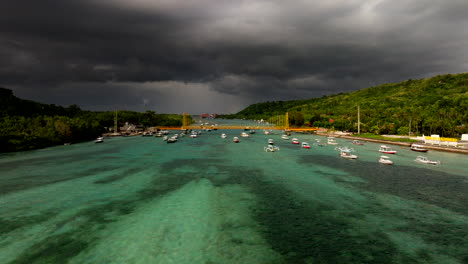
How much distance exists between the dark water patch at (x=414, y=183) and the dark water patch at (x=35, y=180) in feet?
183

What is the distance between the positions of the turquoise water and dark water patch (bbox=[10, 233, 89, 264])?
0.09 meters

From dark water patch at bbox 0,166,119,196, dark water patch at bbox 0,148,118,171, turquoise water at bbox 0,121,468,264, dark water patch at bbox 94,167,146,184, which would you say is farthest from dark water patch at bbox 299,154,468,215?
dark water patch at bbox 0,148,118,171

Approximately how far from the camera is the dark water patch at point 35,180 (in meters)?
40.8

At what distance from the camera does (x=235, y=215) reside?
28.8 metres

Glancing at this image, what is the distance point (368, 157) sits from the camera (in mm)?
69750

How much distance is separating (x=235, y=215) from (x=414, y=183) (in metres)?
35.8

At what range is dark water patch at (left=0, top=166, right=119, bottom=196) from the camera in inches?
1606

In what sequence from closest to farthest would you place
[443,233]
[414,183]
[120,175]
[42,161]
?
[443,233], [414,183], [120,175], [42,161]

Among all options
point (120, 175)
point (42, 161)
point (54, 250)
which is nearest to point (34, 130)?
point (42, 161)

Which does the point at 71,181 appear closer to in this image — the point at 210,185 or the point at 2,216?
the point at 2,216

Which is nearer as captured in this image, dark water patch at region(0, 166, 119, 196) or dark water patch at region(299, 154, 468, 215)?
dark water patch at region(299, 154, 468, 215)

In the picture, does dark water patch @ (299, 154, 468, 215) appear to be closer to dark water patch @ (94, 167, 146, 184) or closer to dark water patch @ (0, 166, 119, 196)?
dark water patch @ (94, 167, 146, 184)

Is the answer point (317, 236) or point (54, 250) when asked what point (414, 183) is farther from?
point (54, 250)

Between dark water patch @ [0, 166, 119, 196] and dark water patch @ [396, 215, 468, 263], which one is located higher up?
dark water patch @ [0, 166, 119, 196]
